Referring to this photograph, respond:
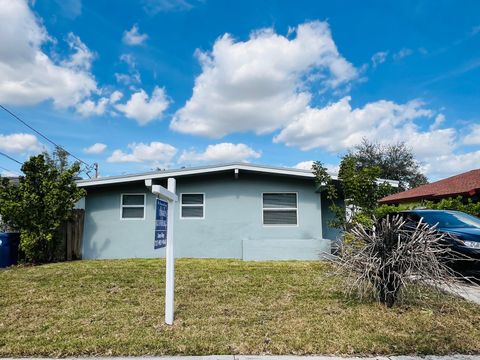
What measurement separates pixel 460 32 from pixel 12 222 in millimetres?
15625

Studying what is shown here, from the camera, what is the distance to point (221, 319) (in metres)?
4.84

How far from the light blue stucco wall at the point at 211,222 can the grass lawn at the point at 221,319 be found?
4402 mm

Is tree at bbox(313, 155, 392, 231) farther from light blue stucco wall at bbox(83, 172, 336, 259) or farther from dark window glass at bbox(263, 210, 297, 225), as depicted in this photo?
dark window glass at bbox(263, 210, 297, 225)

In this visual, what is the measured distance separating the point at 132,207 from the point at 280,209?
5.40 metres

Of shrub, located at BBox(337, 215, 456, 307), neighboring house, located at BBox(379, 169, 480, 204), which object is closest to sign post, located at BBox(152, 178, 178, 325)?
shrub, located at BBox(337, 215, 456, 307)

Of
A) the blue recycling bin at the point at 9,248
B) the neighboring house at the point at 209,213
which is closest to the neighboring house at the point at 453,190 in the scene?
the neighboring house at the point at 209,213

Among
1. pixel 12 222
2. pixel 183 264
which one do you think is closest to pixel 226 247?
pixel 183 264

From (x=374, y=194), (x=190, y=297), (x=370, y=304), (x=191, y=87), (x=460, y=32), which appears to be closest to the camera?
(x=370, y=304)

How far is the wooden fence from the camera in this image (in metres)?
11.8

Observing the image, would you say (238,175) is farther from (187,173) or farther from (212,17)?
(212,17)

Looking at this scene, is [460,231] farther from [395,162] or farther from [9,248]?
[395,162]

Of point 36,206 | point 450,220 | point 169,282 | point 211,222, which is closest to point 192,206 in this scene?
point 211,222

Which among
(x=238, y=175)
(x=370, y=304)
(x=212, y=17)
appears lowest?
(x=370, y=304)

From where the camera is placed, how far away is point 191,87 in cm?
1503
